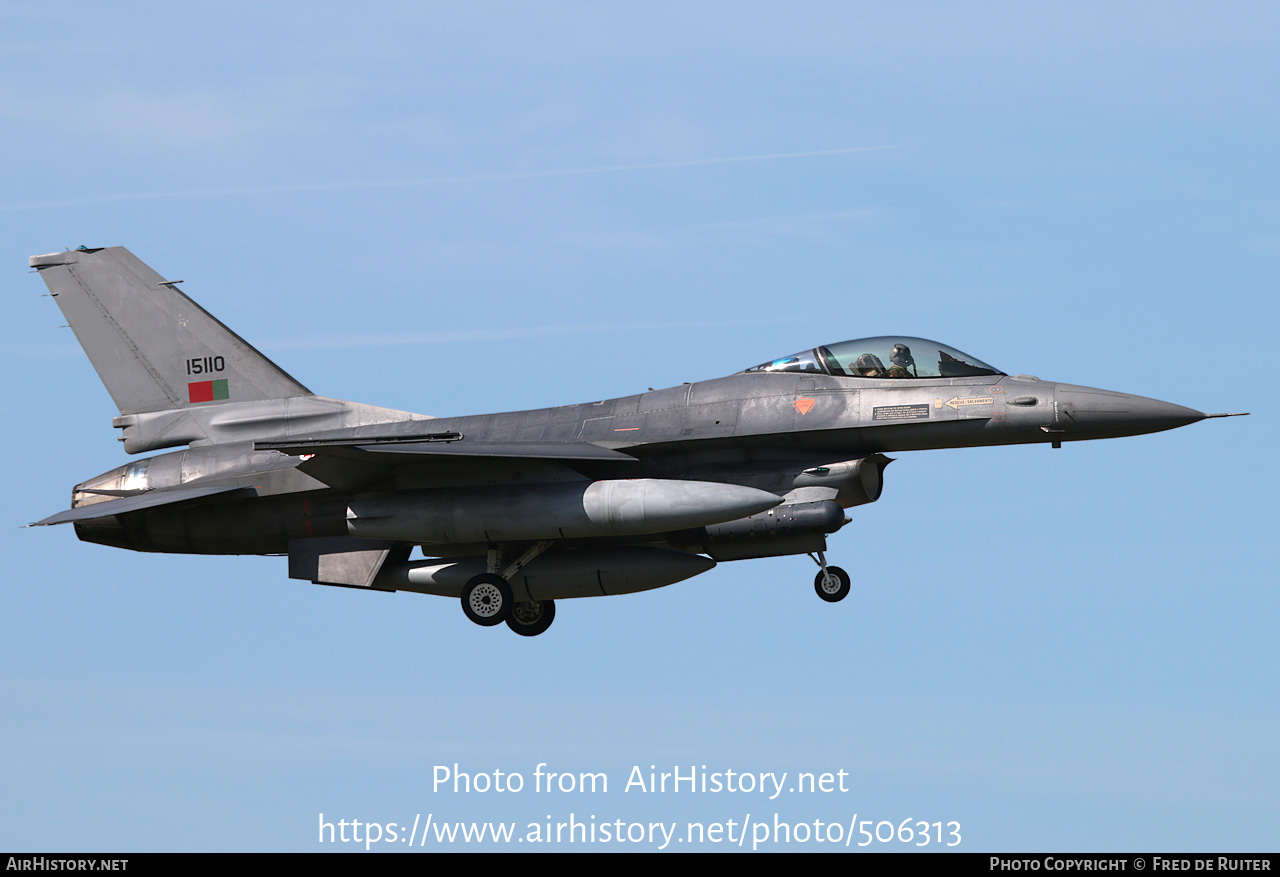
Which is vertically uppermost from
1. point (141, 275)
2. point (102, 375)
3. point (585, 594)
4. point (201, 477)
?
point (141, 275)

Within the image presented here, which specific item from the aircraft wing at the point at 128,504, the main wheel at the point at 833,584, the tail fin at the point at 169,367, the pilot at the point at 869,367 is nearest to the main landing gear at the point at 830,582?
the main wheel at the point at 833,584

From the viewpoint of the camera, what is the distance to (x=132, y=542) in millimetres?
19797

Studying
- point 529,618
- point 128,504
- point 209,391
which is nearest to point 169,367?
point 209,391

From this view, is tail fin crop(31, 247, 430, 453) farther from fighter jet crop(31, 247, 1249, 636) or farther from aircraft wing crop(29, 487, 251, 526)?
aircraft wing crop(29, 487, 251, 526)

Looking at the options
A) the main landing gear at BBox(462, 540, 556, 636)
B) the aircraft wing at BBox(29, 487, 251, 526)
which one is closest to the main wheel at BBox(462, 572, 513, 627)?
the main landing gear at BBox(462, 540, 556, 636)

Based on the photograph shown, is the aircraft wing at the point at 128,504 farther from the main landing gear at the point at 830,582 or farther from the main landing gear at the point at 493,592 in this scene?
the main landing gear at the point at 830,582

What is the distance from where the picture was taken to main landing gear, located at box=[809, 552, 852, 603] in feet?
58.5

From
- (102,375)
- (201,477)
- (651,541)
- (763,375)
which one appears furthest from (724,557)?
(102,375)

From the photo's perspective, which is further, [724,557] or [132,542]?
[132,542]

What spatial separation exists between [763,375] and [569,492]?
113 inches

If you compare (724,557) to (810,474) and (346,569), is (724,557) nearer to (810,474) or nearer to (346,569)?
(810,474)

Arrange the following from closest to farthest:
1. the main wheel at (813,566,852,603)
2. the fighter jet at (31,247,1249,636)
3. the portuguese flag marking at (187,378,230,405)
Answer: the fighter jet at (31,247,1249,636) → the main wheel at (813,566,852,603) → the portuguese flag marking at (187,378,230,405)

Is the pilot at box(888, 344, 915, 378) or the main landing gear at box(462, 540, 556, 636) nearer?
the pilot at box(888, 344, 915, 378)

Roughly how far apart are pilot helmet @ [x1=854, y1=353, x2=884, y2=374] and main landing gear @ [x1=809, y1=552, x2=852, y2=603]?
7.59 ft
